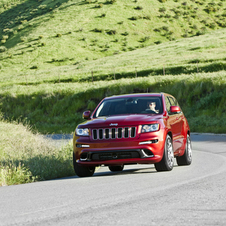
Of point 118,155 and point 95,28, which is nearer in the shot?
point 118,155

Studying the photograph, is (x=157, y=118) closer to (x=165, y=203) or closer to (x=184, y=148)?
(x=184, y=148)

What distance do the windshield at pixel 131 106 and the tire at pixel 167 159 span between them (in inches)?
31.9

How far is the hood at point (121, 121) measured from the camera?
9539 millimetres

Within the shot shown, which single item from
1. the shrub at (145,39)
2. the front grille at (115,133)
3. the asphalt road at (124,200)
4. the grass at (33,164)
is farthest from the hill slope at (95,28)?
the asphalt road at (124,200)

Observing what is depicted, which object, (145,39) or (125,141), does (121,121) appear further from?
(145,39)

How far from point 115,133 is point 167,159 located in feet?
4.11

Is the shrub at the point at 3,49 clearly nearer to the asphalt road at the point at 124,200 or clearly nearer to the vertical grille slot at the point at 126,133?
the asphalt road at the point at 124,200

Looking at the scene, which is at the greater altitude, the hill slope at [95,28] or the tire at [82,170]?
the tire at [82,170]

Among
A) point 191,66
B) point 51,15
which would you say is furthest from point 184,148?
point 51,15

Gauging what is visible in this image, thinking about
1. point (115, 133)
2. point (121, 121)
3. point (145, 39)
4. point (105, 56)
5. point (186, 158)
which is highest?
point (121, 121)

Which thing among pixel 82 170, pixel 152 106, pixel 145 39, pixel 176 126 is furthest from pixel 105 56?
pixel 82 170

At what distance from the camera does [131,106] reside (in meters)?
10.7

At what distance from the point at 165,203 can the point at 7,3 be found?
137m

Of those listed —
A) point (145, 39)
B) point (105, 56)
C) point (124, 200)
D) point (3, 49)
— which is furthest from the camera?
point (3, 49)
